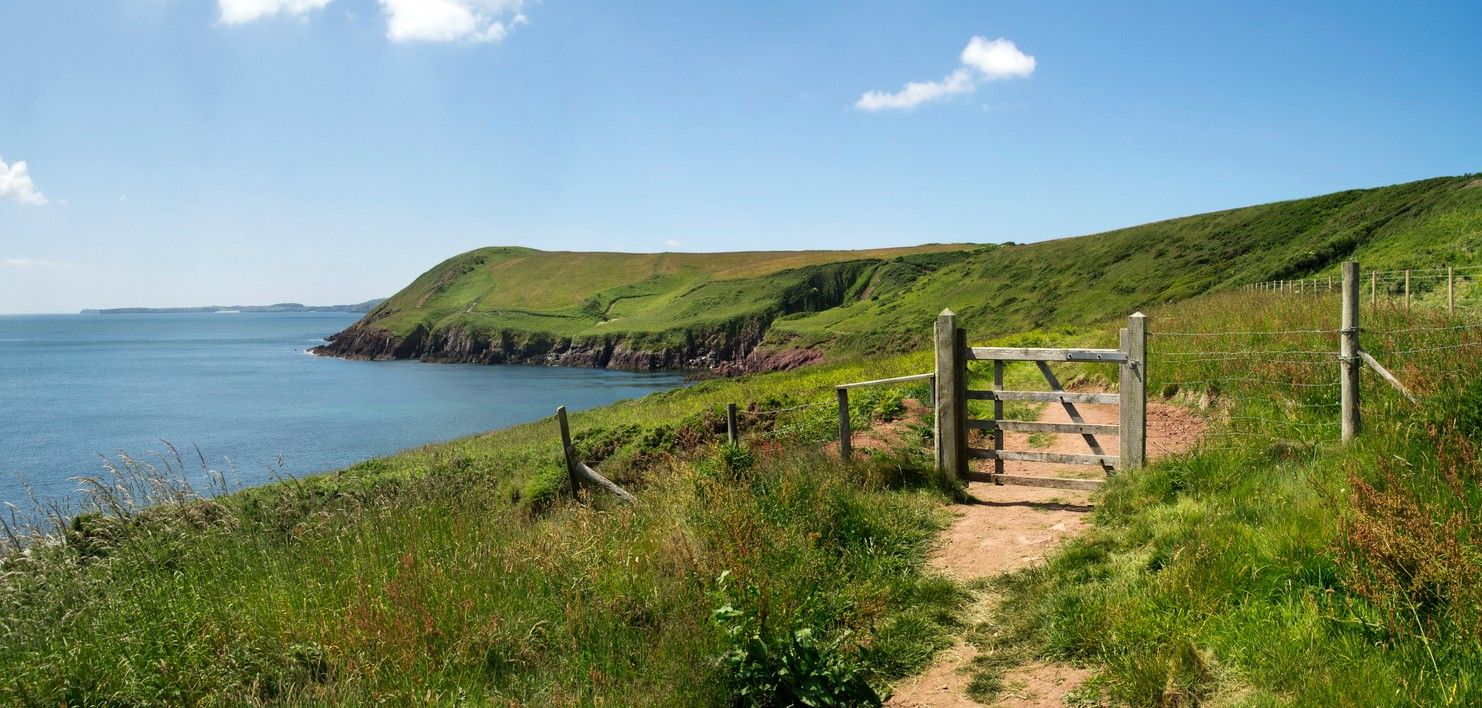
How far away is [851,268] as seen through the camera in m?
124

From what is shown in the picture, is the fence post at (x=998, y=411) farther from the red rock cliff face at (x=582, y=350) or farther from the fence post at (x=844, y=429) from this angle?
the red rock cliff face at (x=582, y=350)

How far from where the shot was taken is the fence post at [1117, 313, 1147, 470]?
9273 mm

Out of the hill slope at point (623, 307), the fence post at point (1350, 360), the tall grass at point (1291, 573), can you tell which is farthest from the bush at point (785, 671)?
the hill slope at point (623, 307)

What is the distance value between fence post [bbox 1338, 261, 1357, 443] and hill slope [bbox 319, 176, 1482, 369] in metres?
35.3

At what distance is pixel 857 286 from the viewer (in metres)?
117

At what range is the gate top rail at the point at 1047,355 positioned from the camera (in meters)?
9.43

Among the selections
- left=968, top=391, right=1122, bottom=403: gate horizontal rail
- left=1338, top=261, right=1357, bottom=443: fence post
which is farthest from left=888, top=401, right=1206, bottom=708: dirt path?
left=1338, top=261, right=1357, bottom=443: fence post

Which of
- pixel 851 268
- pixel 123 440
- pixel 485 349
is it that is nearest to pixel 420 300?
pixel 485 349

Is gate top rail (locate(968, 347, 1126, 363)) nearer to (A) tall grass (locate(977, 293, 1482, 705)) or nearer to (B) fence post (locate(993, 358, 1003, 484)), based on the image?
(B) fence post (locate(993, 358, 1003, 484))

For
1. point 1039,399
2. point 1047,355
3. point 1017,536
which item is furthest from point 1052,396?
point 1017,536

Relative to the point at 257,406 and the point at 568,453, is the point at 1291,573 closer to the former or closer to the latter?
the point at 568,453

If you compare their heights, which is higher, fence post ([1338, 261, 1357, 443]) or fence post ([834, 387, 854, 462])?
fence post ([1338, 261, 1357, 443])

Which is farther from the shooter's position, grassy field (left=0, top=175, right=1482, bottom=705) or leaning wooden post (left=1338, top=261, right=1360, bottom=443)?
leaning wooden post (left=1338, top=261, right=1360, bottom=443)

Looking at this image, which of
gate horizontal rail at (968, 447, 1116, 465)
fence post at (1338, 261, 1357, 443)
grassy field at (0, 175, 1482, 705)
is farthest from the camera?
gate horizontal rail at (968, 447, 1116, 465)
